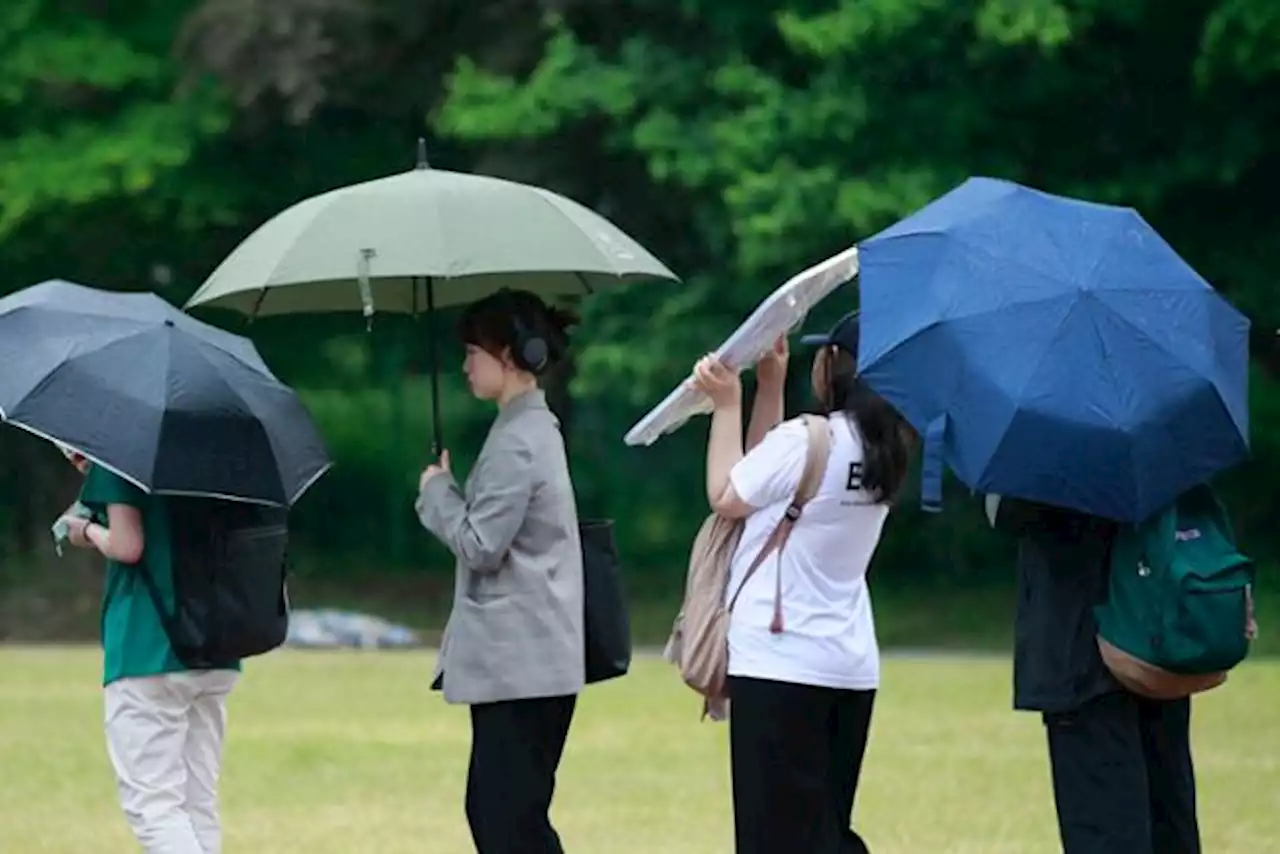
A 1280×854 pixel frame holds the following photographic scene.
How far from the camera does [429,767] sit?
11820 millimetres

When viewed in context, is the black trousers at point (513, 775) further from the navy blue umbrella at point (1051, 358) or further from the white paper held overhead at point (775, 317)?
the navy blue umbrella at point (1051, 358)

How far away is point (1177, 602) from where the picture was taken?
6199 mm

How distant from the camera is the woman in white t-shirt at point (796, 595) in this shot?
6.62 meters

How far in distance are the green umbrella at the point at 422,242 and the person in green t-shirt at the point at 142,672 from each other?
0.60 m

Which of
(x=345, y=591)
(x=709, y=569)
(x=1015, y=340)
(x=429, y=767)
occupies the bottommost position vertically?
(x=345, y=591)

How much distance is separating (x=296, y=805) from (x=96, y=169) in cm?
1515

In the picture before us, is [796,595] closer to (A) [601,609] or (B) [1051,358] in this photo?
(A) [601,609]

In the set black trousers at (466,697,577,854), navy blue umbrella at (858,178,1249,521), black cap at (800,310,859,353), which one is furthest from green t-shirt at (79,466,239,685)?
navy blue umbrella at (858,178,1249,521)

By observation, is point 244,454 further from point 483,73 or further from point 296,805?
point 483,73

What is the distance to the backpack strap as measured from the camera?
6602 mm

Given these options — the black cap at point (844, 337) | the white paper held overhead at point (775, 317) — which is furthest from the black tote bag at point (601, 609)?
the black cap at point (844, 337)

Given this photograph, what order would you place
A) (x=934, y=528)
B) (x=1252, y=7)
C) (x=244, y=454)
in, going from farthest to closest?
(x=934, y=528) < (x=1252, y=7) < (x=244, y=454)

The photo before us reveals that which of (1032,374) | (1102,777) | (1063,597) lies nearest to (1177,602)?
(1063,597)

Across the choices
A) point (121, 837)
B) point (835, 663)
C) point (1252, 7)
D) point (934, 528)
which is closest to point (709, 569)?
point (835, 663)
